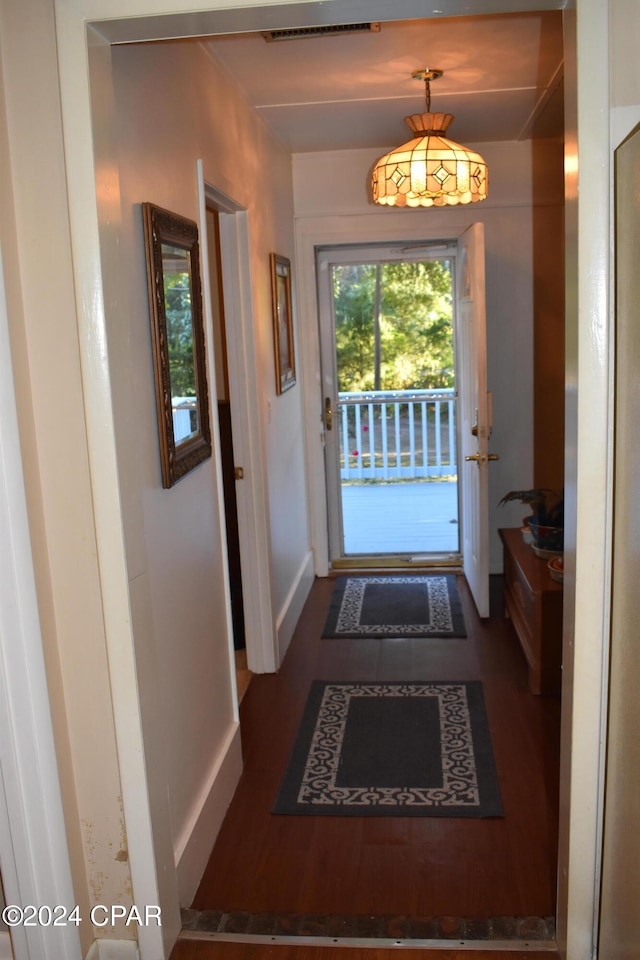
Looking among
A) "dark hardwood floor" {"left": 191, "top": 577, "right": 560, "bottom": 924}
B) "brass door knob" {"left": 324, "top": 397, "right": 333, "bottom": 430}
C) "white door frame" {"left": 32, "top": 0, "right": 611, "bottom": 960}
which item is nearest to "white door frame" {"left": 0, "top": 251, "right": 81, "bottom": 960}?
"white door frame" {"left": 32, "top": 0, "right": 611, "bottom": 960}

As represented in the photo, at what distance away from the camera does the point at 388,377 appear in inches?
222

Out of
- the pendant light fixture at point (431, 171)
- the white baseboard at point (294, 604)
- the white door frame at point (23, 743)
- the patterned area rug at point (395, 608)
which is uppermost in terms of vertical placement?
the pendant light fixture at point (431, 171)

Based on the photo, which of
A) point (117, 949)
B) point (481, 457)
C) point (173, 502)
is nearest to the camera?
point (117, 949)

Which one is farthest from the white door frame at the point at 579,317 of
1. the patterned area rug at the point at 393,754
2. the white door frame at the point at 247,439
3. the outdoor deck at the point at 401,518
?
the outdoor deck at the point at 401,518

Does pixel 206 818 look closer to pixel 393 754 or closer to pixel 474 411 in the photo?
pixel 393 754

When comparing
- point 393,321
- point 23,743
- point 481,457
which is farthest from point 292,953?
point 393,321

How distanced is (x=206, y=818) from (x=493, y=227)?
12.2 feet

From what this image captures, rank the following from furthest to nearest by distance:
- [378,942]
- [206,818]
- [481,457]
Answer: [481,457] → [206,818] → [378,942]

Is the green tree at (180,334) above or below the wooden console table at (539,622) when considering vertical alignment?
above

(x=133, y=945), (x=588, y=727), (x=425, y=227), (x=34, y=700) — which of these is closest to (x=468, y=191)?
(x=425, y=227)

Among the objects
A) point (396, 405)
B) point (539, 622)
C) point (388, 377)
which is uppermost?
point (388, 377)

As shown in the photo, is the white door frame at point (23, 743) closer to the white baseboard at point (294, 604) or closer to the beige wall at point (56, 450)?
the beige wall at point (56, 450)

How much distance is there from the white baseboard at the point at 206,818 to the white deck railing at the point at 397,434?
3.26m

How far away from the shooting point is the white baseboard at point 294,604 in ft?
13.5
